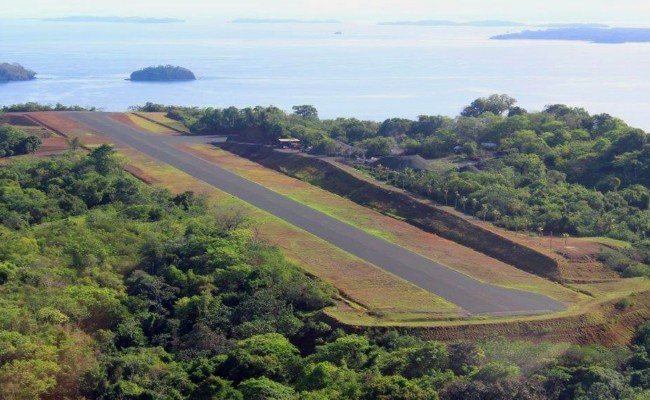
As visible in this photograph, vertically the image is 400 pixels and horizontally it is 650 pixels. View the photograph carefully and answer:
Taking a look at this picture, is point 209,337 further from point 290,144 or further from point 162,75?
point 162,75

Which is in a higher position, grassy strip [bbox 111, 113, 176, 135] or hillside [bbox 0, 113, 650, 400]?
grassy strip [bbox 111, 113, 176, 135]

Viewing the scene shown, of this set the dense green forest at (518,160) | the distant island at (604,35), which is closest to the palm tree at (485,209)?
the dense green forest at (518,160)

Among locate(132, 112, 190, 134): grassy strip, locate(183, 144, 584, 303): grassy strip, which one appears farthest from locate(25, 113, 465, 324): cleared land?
locate(132, 112, 190, 134): grassy strip

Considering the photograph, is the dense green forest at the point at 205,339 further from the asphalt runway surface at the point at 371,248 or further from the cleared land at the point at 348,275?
the asphalt runway surface at the point at 371,248

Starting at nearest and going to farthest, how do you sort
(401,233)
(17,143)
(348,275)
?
(348,275) → (401,233) → (17,143)

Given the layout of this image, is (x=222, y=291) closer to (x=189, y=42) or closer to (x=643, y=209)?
(x=643, y=209)

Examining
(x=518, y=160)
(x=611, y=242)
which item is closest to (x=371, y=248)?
(x=611, y=242)

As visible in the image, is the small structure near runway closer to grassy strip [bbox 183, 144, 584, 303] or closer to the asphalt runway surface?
grassy strip [bbox 183, 144, 584, 303]
